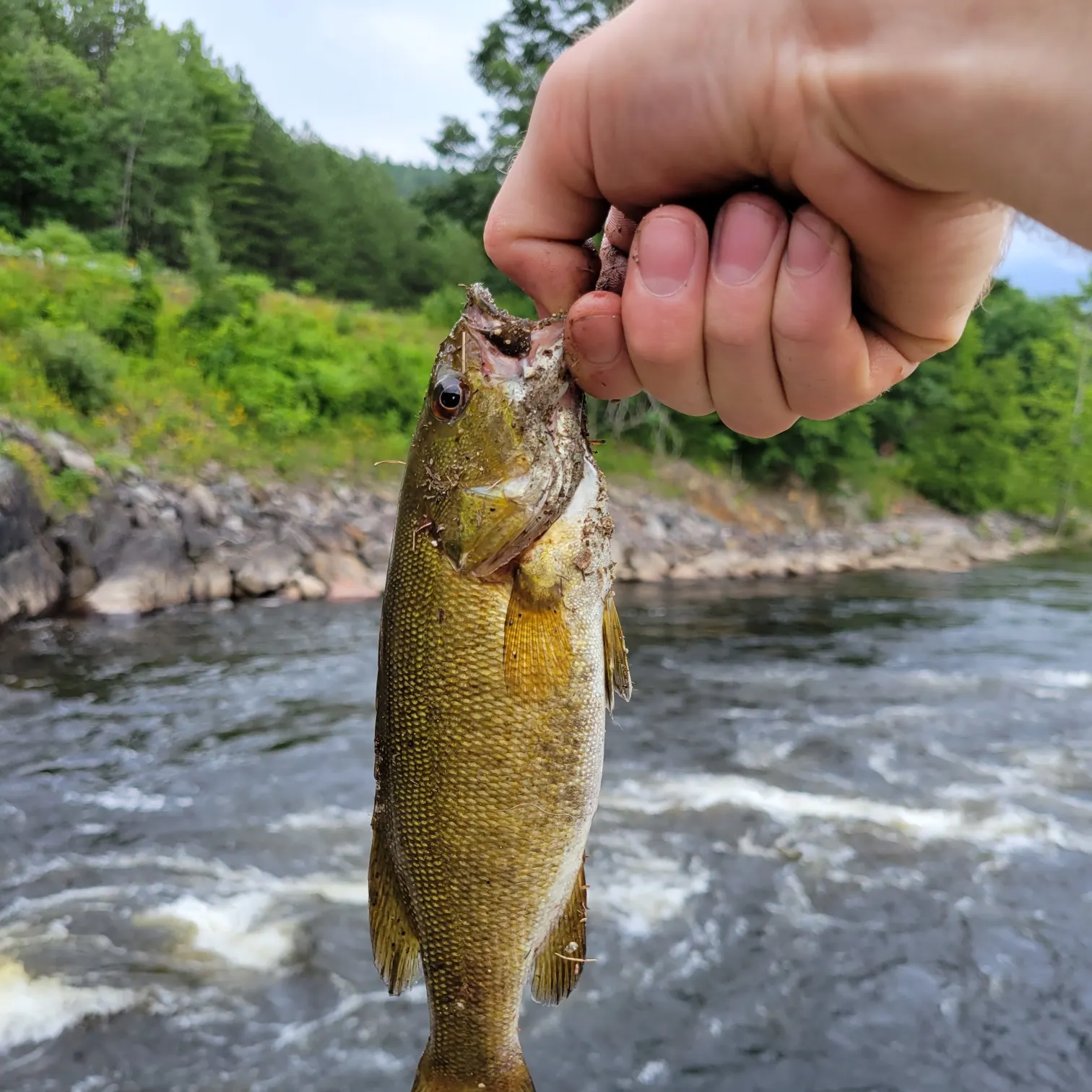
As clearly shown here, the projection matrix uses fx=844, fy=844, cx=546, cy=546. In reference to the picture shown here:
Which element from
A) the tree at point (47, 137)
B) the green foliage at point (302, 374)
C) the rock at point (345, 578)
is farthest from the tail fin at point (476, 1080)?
the tree at point (47, 137)

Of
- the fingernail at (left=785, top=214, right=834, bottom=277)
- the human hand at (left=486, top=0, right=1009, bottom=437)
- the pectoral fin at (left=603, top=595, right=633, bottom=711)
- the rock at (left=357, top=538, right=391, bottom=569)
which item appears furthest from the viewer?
the rock at (left=357, top=538, right=391, bottom=569)

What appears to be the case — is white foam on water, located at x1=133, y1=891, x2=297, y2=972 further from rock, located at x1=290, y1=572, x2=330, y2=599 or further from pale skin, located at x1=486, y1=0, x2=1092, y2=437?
rock, located at x1=290, y1=572, x2=330, y2=599

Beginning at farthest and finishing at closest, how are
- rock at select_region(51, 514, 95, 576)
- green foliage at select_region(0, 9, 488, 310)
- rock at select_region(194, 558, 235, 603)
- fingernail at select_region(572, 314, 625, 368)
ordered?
green foliage at select_region(0, 9, 488, 310), rock at select_region(194, 558, 235, 603), rock at select_region(51, 514, 95, 576), fingernail at select_region(572, 314, 625, 368)

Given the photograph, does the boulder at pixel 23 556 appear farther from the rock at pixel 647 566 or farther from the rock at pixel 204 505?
the rock at pixel 647 566

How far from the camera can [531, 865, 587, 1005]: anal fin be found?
7.80ft

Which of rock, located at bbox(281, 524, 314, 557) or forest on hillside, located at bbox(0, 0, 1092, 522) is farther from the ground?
forest on hillside, located at bbox(0, 0, 1092, 522)

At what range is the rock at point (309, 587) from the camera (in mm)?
15906

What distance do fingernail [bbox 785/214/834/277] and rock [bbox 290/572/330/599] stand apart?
15.1 meters

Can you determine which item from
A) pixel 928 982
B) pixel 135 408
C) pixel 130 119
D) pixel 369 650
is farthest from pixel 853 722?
pixel 130 119

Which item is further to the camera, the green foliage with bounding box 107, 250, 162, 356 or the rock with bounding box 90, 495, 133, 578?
the green foliage with bounding box 107, 250, 162, 356

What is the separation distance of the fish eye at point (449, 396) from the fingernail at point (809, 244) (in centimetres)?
85

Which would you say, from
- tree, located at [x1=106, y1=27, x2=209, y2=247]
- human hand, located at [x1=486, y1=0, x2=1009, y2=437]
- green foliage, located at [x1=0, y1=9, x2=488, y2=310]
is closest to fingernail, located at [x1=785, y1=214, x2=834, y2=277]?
human hand, located at [x1=486, y1=0, x2=1009, y2=437]

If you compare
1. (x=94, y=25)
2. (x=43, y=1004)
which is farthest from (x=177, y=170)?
(x=43, y=1004)

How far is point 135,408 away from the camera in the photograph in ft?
60.0
